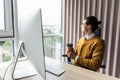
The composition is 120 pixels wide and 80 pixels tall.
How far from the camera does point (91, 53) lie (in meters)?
2.00

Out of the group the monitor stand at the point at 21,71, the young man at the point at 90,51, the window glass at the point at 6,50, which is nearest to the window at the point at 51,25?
the window glass at the point at 6,50

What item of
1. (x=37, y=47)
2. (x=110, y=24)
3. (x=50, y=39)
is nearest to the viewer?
(x=37, y=47)

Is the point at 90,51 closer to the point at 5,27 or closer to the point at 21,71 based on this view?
the point at 21,71

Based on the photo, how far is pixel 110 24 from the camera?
7.68ft

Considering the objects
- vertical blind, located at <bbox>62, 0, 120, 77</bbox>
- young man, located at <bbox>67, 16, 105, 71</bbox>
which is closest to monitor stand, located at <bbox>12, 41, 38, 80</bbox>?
young man, located at <bbox>67, 16, 105, 71</bbox>

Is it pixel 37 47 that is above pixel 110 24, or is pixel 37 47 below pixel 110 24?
below

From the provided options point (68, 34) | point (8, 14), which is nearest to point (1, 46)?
point (8, 14)

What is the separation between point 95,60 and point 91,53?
163 mm

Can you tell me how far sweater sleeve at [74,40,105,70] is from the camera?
1.81 m

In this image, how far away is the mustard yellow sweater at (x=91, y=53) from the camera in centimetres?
183

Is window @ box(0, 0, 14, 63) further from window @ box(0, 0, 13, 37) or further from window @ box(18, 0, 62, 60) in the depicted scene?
window @ box(18, 0, 62, 60)

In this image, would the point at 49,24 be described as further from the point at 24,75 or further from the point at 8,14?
the point at 24,75

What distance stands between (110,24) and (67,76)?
136cm

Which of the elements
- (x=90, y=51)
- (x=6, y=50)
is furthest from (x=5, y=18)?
(x=90, y=51)
